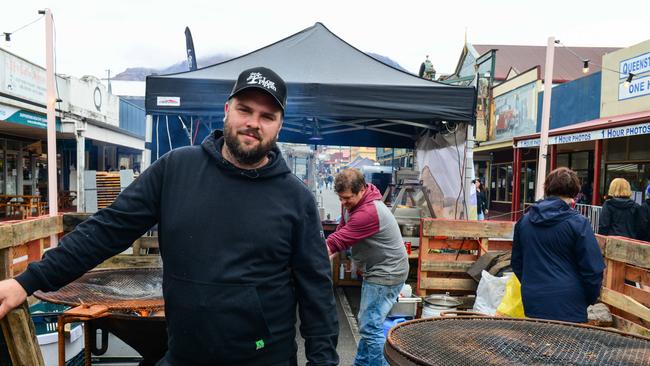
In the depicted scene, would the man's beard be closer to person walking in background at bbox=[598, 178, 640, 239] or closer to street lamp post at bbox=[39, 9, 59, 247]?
street lamp post at bbox=[39, 9, 59, 247]

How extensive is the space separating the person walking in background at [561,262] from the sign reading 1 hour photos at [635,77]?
417 inches

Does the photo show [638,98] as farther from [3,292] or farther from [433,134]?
[3,292]

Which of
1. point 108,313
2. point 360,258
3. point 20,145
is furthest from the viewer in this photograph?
point 20,145

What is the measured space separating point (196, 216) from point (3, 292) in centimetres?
65

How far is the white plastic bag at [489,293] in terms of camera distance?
4.82 m

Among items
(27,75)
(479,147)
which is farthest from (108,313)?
(479,147)

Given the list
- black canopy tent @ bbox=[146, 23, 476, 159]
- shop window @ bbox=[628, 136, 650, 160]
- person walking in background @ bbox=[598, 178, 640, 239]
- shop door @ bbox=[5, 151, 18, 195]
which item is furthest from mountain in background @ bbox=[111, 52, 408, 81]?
shop window @ bbox=[628, 136, 650, 160]

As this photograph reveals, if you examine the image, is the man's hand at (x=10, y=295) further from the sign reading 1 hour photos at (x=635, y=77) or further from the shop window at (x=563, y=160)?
the shop window at (x=563, y=160)

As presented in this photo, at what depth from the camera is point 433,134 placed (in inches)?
324

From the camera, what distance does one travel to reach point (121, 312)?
8.50ft

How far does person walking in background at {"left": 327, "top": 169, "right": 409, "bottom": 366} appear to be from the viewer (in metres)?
3.78

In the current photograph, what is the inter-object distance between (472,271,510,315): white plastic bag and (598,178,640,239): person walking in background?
208cm

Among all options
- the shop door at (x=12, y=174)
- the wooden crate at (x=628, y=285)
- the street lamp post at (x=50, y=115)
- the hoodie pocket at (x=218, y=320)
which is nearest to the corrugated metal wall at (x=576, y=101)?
the wooden crate at (x=628, y=285)

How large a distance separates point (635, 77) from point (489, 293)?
10200mm
